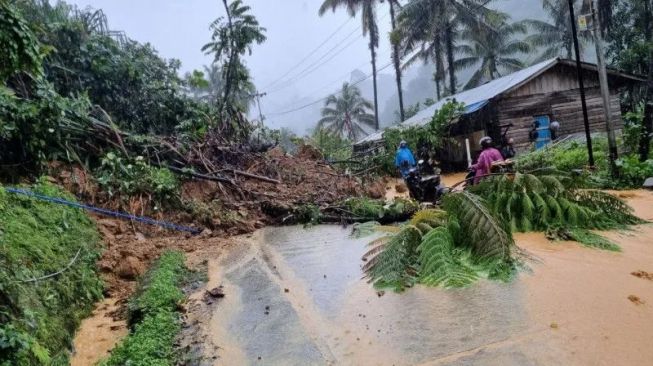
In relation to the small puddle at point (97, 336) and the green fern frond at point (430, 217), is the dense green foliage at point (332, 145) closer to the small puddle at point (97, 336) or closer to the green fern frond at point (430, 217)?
the green fern frond at point (430, 217)

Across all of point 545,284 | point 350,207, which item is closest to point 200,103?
point 350,207

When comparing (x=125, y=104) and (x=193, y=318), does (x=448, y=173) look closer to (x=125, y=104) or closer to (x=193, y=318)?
(x=125, y=104)

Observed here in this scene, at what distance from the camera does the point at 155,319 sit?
A: 396 cm

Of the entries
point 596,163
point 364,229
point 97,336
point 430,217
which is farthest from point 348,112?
point 97,336

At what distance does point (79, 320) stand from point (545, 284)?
4678mm

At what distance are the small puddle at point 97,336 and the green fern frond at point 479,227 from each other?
3.67 metres

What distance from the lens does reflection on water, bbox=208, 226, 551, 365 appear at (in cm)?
304

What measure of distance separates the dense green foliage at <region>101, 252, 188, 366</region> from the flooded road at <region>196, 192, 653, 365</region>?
0.40 meters

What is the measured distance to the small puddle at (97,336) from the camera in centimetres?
383

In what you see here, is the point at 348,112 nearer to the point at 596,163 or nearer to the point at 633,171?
the point at 596,163

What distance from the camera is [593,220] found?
5484 millimetres

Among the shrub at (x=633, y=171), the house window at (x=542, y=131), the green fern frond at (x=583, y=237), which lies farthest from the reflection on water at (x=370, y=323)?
the house window at (x=542, y=131)

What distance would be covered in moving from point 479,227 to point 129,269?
452 centimetres

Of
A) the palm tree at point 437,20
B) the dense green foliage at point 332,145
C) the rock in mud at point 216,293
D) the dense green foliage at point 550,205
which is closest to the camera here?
the rock in mud at point 216,293
